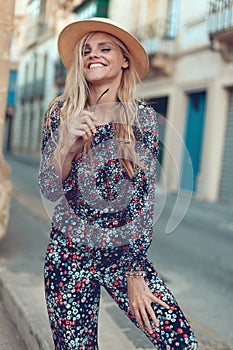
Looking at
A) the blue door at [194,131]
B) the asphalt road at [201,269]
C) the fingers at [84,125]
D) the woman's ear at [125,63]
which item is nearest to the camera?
the fingers at [84,125]

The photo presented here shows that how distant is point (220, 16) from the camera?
12914 mm

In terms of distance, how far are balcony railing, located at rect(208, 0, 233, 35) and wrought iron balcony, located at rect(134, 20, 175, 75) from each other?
2.66 metres

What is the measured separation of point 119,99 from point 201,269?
13.8 ft

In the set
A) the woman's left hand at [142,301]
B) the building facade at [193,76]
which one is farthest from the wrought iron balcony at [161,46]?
the woman's left hand at [142,301]

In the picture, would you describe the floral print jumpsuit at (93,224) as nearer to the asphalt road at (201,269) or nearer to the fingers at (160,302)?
the fingers at (160,302)

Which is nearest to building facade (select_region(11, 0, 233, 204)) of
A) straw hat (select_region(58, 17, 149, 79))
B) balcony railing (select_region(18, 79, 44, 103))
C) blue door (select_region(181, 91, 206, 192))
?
blue door (select_region(181, 91, 206, 192))

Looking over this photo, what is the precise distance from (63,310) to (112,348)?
3.81 feet

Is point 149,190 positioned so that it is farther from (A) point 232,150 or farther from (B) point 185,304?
(A) point 232,150

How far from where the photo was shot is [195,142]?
48.8 ft

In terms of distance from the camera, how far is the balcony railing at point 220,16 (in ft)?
40.9

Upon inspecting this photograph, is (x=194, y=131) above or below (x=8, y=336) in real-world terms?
above

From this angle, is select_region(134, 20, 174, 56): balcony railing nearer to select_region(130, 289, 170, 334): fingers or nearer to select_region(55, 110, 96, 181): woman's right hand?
select_region(55, 110, 96, 181): woman's right hand

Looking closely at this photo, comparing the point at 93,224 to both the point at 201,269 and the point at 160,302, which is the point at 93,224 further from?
the point at 201,269

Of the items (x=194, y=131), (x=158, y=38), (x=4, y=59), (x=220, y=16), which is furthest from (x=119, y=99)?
(x=158, y=38)
